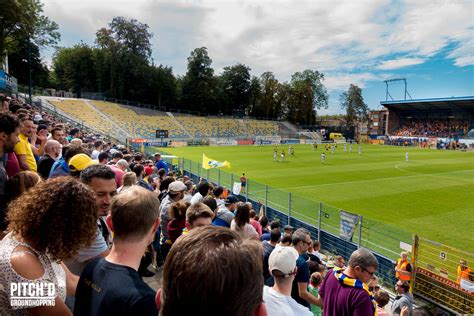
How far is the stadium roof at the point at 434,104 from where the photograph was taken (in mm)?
64688

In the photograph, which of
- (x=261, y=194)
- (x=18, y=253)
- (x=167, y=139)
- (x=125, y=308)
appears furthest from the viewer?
(x=167, y=139)

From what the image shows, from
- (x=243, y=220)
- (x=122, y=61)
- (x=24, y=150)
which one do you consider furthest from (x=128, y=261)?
(x=122, y=61)

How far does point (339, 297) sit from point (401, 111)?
86.7 meters

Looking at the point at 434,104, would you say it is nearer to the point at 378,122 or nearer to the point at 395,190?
the point at 378,122

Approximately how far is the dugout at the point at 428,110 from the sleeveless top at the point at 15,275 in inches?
2993

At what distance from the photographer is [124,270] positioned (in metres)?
1.94

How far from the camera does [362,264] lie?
3.48 meters

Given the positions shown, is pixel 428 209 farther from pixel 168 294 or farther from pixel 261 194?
pixel 168 294

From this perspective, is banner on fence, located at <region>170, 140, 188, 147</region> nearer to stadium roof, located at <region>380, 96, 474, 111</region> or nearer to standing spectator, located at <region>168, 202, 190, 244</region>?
stadium roof, located at <region>380, 96, 474, 111</region>

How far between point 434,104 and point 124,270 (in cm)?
8266

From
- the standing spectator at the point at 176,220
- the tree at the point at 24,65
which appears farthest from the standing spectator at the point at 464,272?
the tree at the point at 24,65

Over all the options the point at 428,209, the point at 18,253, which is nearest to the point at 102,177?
the point at 18,253

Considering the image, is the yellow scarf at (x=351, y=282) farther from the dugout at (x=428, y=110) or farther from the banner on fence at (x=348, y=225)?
the dugout at (x=428, y=110)

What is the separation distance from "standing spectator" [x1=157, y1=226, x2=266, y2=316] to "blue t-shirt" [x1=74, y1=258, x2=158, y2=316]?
0.49 m
